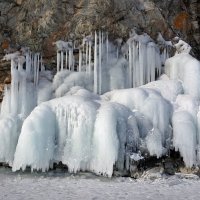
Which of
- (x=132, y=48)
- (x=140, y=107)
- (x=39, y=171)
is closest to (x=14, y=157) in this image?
(x=39, y=171)

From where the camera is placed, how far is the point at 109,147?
1052cm

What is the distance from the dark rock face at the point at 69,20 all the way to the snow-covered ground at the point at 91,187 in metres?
5.07

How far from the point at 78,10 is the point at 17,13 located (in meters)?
2.26

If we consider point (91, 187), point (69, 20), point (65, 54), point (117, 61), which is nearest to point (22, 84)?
point (65, 54)

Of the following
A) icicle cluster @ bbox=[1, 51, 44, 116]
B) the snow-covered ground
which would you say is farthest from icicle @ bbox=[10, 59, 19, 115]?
the snow-covered ground

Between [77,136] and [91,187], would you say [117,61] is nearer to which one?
[77,136]

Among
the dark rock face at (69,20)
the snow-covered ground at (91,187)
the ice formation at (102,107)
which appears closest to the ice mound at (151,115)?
the ice formation at (102,107)

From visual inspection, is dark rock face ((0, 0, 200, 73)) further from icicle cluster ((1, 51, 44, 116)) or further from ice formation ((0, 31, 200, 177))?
icicle cluster ((1, 51, 44, 116))

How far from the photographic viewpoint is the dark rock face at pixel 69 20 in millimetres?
14008

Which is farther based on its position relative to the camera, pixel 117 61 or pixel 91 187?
pixel 117 61

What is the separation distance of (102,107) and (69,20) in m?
4.32

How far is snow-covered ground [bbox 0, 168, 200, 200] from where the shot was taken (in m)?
8.45

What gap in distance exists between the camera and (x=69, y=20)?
46.6 feet

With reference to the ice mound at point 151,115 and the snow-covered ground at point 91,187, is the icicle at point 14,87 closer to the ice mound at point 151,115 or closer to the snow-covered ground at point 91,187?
the snow-covered ground at point 91,187
